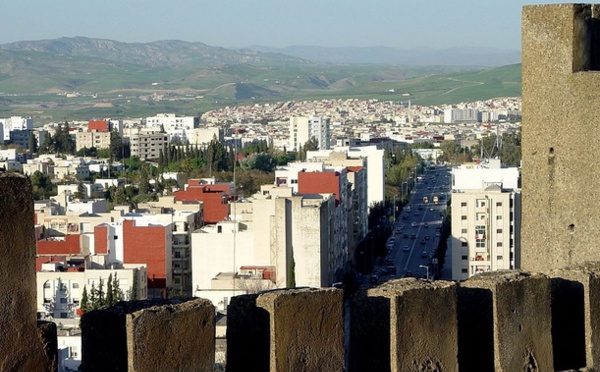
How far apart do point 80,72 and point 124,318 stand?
19233cm

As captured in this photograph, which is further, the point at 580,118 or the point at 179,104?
the point at 179,104

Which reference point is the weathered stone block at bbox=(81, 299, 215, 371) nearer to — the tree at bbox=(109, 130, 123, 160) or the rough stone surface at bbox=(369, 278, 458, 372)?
the rough stone surface at bbox=(369, 278, 458, 372)

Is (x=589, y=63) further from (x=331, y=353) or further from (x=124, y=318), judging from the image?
(x=124, y=318)

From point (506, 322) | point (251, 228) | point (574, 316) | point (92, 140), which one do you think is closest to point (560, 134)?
point (574, 316)

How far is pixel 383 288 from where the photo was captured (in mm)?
4055

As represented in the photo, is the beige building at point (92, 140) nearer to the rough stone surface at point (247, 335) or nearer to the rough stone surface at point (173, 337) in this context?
the rough stone surface at point (247, 335)

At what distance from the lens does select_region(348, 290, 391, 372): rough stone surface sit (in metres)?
4.04

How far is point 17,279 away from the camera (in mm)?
3352

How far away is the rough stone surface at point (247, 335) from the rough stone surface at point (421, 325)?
14.9 inches

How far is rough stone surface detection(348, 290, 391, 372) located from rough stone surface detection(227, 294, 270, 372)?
1.02 feet

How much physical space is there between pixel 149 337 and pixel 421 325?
2.93 feet

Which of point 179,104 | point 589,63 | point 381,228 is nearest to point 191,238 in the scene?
point 381,228

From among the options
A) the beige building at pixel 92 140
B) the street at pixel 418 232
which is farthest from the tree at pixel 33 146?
the street at pixel 418 232

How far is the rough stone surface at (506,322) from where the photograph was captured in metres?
4.29
